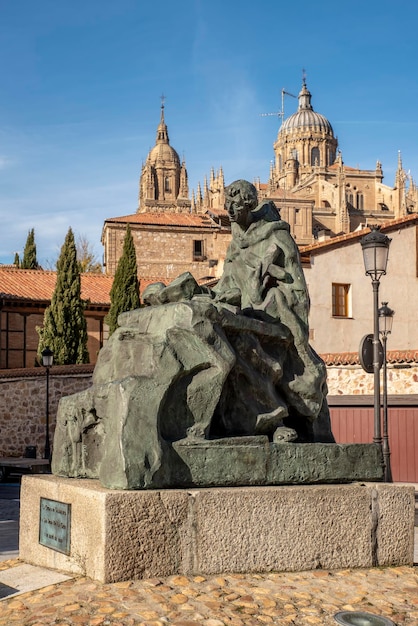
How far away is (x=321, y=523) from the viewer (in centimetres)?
515

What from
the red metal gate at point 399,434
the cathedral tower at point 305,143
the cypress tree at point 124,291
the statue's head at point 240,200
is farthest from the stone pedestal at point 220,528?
the cathedral tower at point 305,143

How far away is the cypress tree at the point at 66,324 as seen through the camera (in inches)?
1192

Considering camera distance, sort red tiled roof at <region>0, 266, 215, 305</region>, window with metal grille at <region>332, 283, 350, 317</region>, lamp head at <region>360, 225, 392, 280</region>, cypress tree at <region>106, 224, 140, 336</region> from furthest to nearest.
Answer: red tiled roof at <region>0, 266, 215, 305</region> < cypress tree at <region>106, 224, 140, 336</region> < window with metal grille at <region>332, 283, 350, 317</region> < lamp head at <region>360, 225, 392, 280</region>

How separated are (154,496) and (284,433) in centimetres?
121

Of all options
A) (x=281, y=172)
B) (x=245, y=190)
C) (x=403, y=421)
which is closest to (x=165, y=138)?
(x=281, y=172)

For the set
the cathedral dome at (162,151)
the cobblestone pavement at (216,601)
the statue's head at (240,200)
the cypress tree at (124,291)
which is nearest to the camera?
the cobblestone pavement at (216,601)

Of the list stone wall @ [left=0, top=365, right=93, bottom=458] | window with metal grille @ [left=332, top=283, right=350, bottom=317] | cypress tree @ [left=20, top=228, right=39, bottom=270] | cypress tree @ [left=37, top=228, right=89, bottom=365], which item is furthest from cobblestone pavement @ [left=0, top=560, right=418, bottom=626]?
cypress tree @ [left=20, top=228, right=39, bottom=270]

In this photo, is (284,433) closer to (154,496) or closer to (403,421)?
(154,496)

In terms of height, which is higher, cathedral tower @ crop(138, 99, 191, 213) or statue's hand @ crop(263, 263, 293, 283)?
cathedral tower @ crop(138, 99, 191, 213)

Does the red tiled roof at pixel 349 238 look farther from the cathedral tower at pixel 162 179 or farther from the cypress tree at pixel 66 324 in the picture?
the cathedral tower at pixel 162 179

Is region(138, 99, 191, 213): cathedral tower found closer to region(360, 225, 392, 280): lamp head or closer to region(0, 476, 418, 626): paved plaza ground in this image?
region(360, 225, 392, 280): lamp head

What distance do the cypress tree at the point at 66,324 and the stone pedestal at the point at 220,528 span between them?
25.2 m

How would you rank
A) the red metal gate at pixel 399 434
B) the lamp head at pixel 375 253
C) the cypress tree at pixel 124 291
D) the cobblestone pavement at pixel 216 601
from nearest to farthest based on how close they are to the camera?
the cobblestone pavement at pixel 216 601 → the lamp head at pixel 375 253 → the red metal gate at pixel 399 434 → the cypress tree at pixel 124 291

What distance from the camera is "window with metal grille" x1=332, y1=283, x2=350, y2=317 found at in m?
23.9
